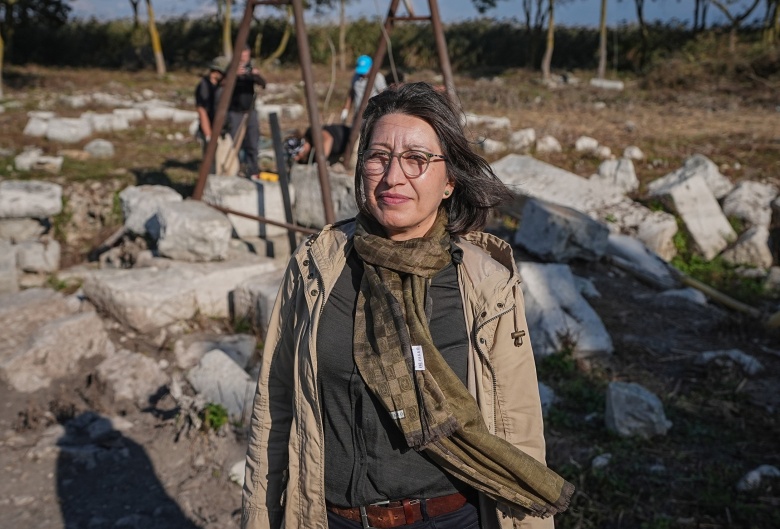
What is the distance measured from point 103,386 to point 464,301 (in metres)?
3.61

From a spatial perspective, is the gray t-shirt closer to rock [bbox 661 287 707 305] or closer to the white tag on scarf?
the white tag on scarf

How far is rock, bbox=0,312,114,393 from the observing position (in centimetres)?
484

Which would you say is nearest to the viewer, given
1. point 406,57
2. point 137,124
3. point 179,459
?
point 179,459

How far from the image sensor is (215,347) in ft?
16.9

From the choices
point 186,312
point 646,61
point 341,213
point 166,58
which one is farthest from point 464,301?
point 166,58

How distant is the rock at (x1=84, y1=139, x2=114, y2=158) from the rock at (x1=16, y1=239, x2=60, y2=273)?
3844 mm

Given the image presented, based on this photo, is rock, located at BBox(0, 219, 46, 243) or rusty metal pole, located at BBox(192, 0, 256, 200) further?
rock, located at BBox(0, 219, 46, 243)

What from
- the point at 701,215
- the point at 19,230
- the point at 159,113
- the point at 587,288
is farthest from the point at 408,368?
the point at 159,113

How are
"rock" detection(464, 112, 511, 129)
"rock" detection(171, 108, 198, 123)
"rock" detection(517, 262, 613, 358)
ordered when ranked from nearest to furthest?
"rock" detection(517, 262, 613, 358) → "rock" detection(464, 112, 511, 129) → "rock" detection(171, 108, 198, 123)

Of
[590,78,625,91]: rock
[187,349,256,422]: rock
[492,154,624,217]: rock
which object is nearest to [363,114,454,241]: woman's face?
[187,349,256,422]: rock

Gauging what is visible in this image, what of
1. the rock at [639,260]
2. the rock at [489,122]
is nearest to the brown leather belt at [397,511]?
the rock at [639,260]

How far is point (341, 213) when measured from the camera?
6.60 m

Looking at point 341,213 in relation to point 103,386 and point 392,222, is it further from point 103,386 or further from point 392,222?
point 392,222

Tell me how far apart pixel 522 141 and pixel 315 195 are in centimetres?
487
